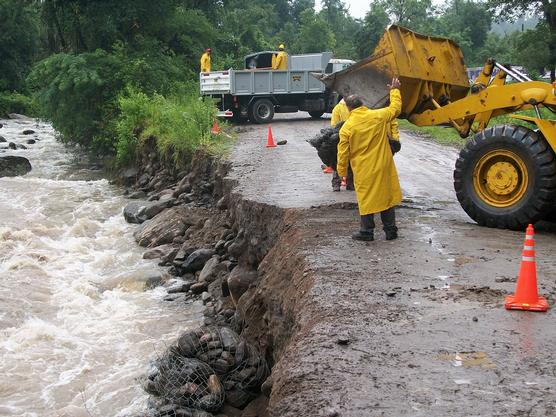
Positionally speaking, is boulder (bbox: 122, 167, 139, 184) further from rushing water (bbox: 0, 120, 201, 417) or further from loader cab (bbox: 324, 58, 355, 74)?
loader cab (bbox: 324, 58, 355, 74)

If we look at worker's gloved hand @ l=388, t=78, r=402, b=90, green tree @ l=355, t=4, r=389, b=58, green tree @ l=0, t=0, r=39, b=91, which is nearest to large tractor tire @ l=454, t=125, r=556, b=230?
worker's gloved hand @ l=388, t=78, r=402, b=90

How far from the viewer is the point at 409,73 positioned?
820 centimetres

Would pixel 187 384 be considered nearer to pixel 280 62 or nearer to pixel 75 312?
pixel 75 312

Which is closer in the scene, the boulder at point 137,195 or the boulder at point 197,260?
the boulder at point 197,260

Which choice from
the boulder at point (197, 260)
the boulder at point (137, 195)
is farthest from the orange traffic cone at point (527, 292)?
the boulder at point (137, 195)

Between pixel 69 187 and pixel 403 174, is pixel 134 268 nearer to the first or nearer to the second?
pixel 403 174

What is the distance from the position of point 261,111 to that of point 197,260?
12135 mm

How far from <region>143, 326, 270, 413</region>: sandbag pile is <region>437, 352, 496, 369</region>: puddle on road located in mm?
2621

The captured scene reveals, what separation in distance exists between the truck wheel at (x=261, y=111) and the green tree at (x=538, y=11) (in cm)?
1361

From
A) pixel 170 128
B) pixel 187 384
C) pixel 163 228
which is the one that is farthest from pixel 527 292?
pixel 170 128

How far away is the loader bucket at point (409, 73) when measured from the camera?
8.18 metres

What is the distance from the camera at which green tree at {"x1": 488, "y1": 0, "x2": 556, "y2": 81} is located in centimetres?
3008

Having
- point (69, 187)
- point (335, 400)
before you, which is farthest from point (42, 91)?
point (335, 400)

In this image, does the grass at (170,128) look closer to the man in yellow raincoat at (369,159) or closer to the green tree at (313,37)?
the man in yellow raincoat at (369,159)
